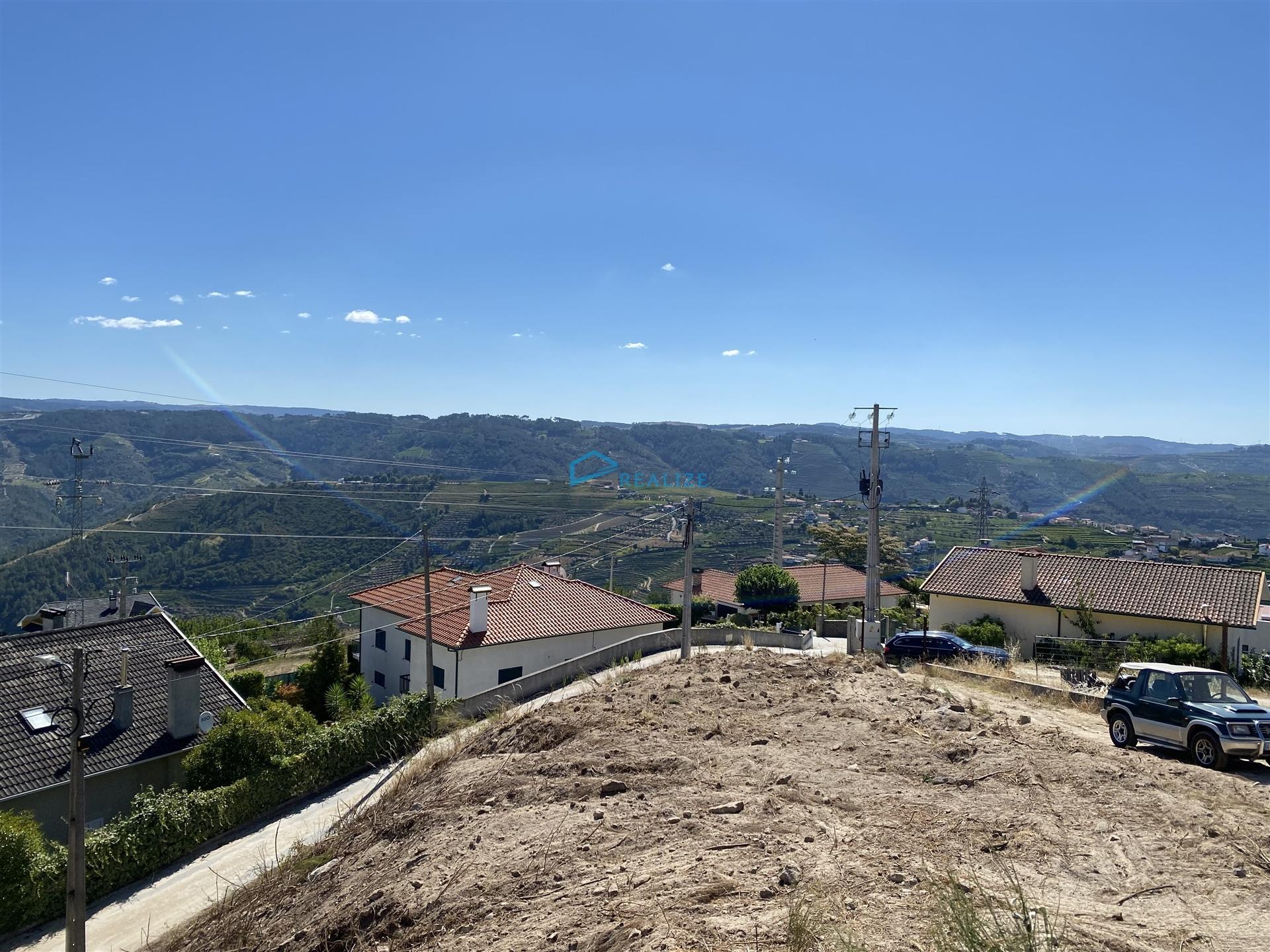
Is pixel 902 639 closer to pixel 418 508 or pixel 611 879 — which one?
pixel 611 879

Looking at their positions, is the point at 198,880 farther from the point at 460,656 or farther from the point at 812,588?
the point at 812,588

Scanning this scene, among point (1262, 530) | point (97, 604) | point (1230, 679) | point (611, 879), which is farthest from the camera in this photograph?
point (1262, 530)

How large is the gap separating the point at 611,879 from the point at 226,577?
305 ft

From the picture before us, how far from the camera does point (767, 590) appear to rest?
40.9 metres

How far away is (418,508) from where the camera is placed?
99500mm

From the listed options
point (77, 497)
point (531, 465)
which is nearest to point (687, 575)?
→ point (77, 497)

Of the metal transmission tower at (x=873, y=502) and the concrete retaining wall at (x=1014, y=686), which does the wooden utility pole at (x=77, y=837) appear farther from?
the metal transmission tower at (x=873, y=502)

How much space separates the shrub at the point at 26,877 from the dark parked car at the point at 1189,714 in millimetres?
18285

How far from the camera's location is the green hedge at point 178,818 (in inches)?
534

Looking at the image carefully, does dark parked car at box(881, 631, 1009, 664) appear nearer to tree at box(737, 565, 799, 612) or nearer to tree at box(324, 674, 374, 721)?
tree at box(737, 565, 799, 612)

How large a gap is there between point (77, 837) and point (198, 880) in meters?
3.84

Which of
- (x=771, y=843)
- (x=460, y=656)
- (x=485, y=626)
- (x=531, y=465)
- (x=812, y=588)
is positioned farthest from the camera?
(x=531, y=465)

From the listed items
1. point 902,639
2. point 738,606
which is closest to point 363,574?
point 738,606

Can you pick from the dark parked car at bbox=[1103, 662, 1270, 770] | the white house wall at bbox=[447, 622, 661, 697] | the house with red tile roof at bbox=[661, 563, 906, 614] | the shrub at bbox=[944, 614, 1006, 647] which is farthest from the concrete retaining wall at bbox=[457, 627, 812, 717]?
the house with red tile roof at bbox=[661, 563, 906, 614]
